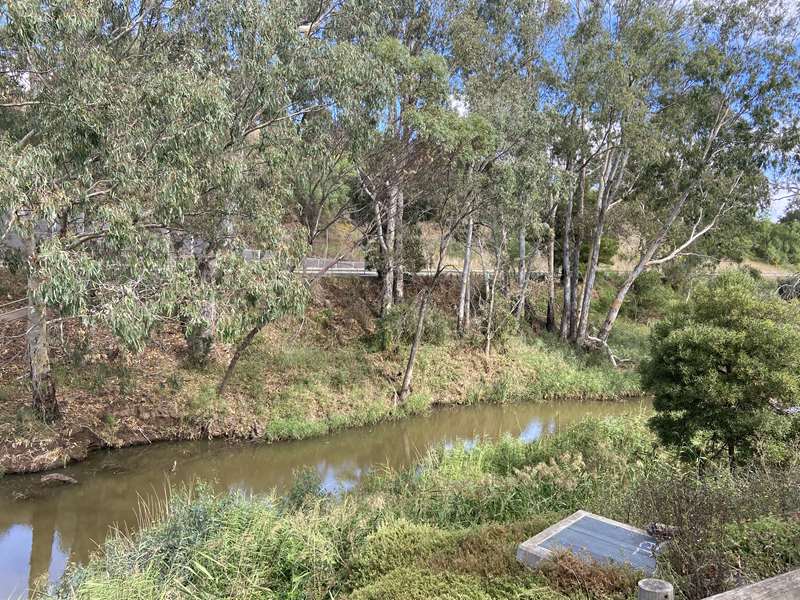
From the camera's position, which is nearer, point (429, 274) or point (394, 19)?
point (394, 19)

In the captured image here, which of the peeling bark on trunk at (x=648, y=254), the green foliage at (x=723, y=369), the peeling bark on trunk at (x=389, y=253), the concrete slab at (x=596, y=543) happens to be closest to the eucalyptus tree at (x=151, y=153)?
the peeling bark on trunk at (x=389, y=253)

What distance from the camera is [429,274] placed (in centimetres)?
1952

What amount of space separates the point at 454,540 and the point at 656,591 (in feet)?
6.43

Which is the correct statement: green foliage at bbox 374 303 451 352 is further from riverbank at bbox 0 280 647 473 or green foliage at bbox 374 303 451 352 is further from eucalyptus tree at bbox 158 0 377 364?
eucalyptus tree at bbox 158 0 377 364

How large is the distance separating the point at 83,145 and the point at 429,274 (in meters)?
13.1

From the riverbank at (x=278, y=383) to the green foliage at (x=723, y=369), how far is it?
21.3 ft

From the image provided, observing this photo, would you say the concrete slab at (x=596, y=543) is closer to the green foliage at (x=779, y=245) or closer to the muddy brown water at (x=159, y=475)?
the muddy brown water at (x=159, y=475)

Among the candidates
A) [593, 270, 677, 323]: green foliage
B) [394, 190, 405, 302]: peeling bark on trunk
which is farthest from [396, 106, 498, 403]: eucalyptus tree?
[593, 270, 677, 323]: green foliage

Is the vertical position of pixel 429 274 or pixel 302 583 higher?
pixel 429 274

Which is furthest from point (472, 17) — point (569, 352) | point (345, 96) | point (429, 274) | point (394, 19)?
point (569, 352)

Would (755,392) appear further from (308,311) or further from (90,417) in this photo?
(308,311)

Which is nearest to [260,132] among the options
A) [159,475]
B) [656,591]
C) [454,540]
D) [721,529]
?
[159,475]

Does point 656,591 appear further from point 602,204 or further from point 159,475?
point 602,204

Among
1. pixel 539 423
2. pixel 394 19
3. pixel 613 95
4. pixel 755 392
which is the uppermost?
pixel 394 19
